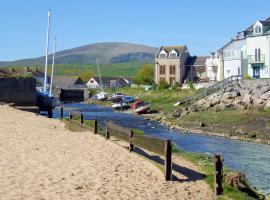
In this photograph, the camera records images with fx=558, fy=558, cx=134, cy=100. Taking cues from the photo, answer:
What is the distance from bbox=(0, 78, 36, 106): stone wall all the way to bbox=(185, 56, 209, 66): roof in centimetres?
7157

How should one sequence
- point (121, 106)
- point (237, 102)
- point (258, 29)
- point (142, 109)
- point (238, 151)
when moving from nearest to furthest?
point (238, 151) → point (237, 102) → point (142, 109) → point (258, 29) → point (121, 106)

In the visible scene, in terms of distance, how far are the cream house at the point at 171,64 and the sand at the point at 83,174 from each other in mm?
98602

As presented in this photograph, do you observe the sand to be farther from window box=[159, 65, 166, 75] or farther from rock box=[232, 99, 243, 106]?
window box=[159, 65, 166, 75]

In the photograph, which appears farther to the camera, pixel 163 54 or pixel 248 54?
pixel 163 54

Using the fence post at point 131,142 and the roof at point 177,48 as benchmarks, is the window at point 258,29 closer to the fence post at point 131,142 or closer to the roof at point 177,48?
the roof at point 177,48

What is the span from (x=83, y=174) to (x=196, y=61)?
4382 inches

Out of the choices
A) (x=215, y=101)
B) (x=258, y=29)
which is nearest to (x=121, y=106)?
(x=258, y=29)

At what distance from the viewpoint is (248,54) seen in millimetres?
86375

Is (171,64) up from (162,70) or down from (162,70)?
up

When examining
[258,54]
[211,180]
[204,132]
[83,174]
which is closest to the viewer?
[83,174]

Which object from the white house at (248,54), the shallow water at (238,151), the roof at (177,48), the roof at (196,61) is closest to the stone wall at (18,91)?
the shallow water at (238,151)

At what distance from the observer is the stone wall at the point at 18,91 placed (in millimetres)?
55997

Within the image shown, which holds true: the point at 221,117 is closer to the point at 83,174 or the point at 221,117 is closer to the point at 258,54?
the point at 258,54

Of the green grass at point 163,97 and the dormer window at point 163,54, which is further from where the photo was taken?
the dormer window at point 163,54
